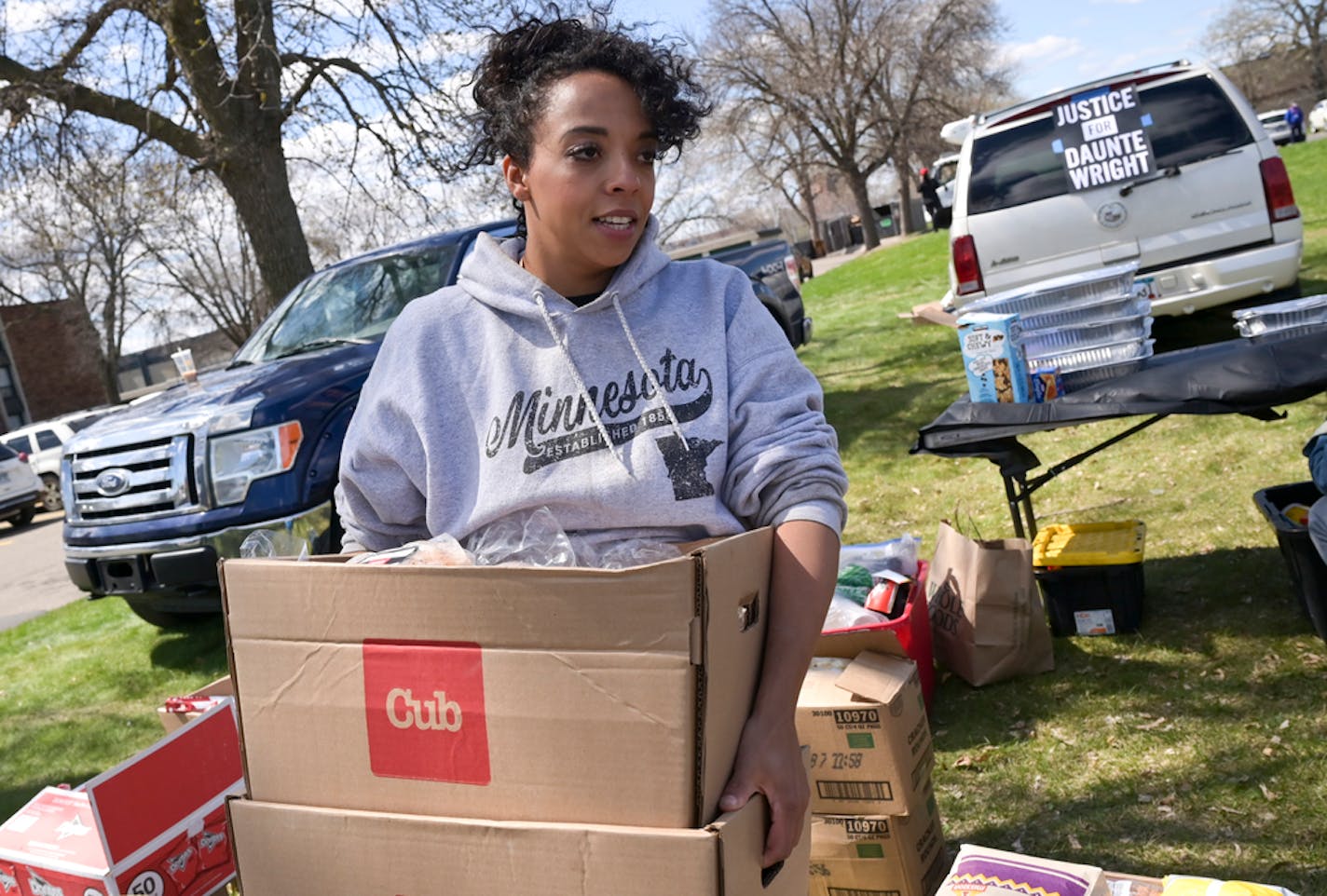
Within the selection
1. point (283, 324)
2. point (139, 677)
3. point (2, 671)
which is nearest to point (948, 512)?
point (283, 324)

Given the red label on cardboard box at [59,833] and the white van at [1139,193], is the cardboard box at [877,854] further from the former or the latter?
the white van at [1139,193]

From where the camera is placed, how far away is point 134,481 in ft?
17.2

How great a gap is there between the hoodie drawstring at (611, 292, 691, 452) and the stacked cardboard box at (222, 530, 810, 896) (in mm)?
212

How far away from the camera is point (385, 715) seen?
1431 millimetres

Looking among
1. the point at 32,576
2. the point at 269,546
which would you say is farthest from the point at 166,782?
the point at 32,576

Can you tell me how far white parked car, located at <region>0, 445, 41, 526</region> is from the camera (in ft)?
55.0

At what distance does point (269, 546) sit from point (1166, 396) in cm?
279

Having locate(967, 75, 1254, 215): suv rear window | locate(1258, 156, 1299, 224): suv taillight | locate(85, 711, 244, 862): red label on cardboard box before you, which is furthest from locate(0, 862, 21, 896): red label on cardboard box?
locate(1258, 156, 1299, 224): suv taillight

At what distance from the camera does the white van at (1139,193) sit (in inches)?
261

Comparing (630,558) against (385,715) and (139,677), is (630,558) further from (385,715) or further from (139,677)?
(139,677)

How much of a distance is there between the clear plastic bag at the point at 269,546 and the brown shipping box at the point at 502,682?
17cm

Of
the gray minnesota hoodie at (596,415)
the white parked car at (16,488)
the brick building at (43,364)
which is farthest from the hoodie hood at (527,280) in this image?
the brick building at (43,364)

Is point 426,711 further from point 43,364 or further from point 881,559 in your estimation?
point 43,364

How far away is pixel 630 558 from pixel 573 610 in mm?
290
